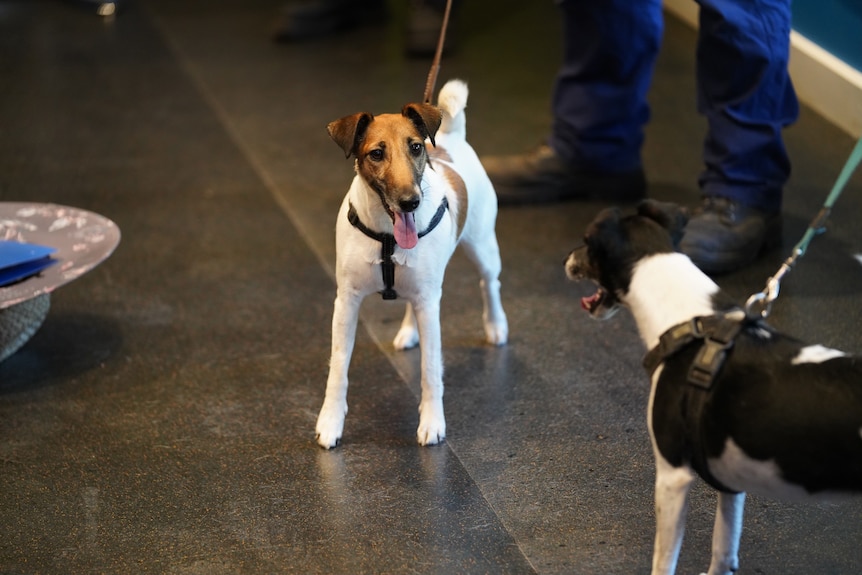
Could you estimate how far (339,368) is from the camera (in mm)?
2393

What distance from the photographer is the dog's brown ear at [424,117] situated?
84.3 inches

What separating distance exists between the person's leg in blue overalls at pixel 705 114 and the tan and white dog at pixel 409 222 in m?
0.94

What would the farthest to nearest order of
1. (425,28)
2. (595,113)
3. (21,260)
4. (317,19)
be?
1. (317,19)
2. (425,28)
3. (595,113)
4. (21,260)

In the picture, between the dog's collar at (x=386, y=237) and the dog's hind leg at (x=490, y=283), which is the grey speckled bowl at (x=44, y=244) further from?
the dog's hind leg at (x=490, y=283)

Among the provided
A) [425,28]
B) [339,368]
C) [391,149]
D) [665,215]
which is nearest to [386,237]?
[391,149]

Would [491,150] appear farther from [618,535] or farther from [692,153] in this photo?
[618,535]

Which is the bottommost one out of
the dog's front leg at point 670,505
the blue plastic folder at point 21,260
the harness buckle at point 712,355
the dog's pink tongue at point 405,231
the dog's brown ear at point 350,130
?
the blue plastic folder at point 21,260

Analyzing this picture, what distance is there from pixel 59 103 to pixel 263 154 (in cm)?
119

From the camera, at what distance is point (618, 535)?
210cm

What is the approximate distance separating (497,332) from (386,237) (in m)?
0.76

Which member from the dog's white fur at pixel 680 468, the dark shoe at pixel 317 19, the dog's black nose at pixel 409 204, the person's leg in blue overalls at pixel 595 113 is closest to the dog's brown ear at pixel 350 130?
the dog's black nose at pixel 409 204

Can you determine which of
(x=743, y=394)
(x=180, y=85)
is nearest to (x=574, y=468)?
(x=743, y=394)

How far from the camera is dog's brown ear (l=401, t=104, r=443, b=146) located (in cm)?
214

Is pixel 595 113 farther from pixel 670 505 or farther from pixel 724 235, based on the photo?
pixel 670 505
